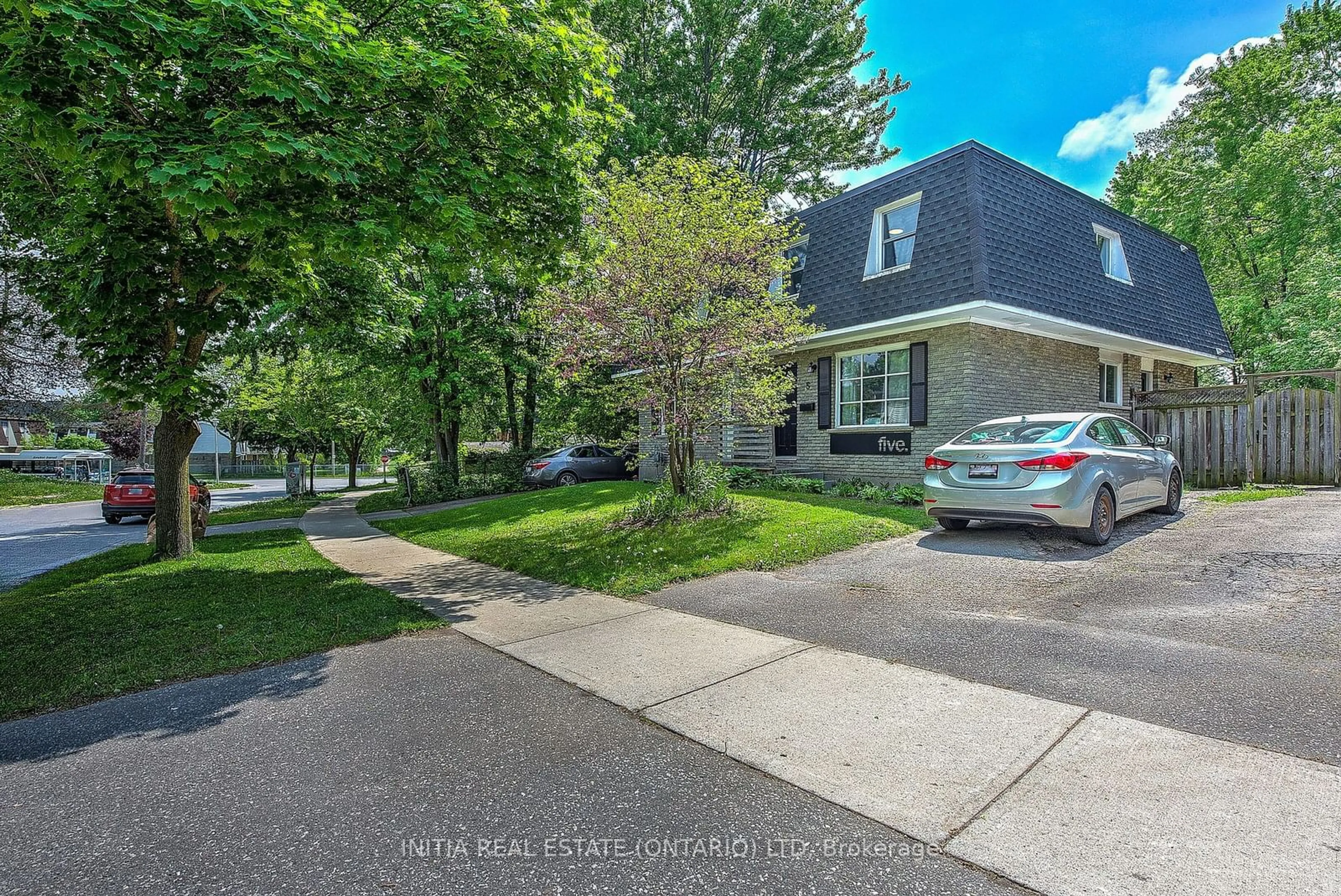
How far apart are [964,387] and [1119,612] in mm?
7272

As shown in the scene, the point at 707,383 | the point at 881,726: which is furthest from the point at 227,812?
the point at 707,383

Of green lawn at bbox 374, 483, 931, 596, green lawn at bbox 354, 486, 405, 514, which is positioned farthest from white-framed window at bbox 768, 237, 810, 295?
green lawn at bbox 354, 486, 405, 514

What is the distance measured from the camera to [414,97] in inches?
218

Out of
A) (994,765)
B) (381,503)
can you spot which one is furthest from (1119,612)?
(381,503)

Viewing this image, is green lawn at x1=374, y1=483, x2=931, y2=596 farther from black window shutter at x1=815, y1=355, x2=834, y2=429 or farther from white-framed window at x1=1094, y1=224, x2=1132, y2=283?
white-framed window at x1=1094, y1=224, x2=1132, y2=283

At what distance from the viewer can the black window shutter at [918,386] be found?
12070mm

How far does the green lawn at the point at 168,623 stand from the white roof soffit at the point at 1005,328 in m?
9.87

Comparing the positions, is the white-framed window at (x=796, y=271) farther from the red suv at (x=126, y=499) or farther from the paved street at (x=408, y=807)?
the red suv at (x=126, y=499)

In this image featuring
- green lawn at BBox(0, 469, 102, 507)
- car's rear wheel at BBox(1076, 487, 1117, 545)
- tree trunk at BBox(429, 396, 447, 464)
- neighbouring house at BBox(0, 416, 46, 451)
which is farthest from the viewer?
neighbouring house at BBox(0, 416, 46, 451)

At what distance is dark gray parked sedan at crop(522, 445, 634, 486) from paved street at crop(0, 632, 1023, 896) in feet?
52.0

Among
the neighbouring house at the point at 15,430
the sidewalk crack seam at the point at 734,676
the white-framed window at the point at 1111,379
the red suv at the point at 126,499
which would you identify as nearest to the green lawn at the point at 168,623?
the sidewalk crack seam at the point at 734,676

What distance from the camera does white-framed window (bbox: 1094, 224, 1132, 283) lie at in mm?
14438

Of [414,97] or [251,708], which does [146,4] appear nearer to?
[414,97]

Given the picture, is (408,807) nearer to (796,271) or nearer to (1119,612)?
(1119,612)
